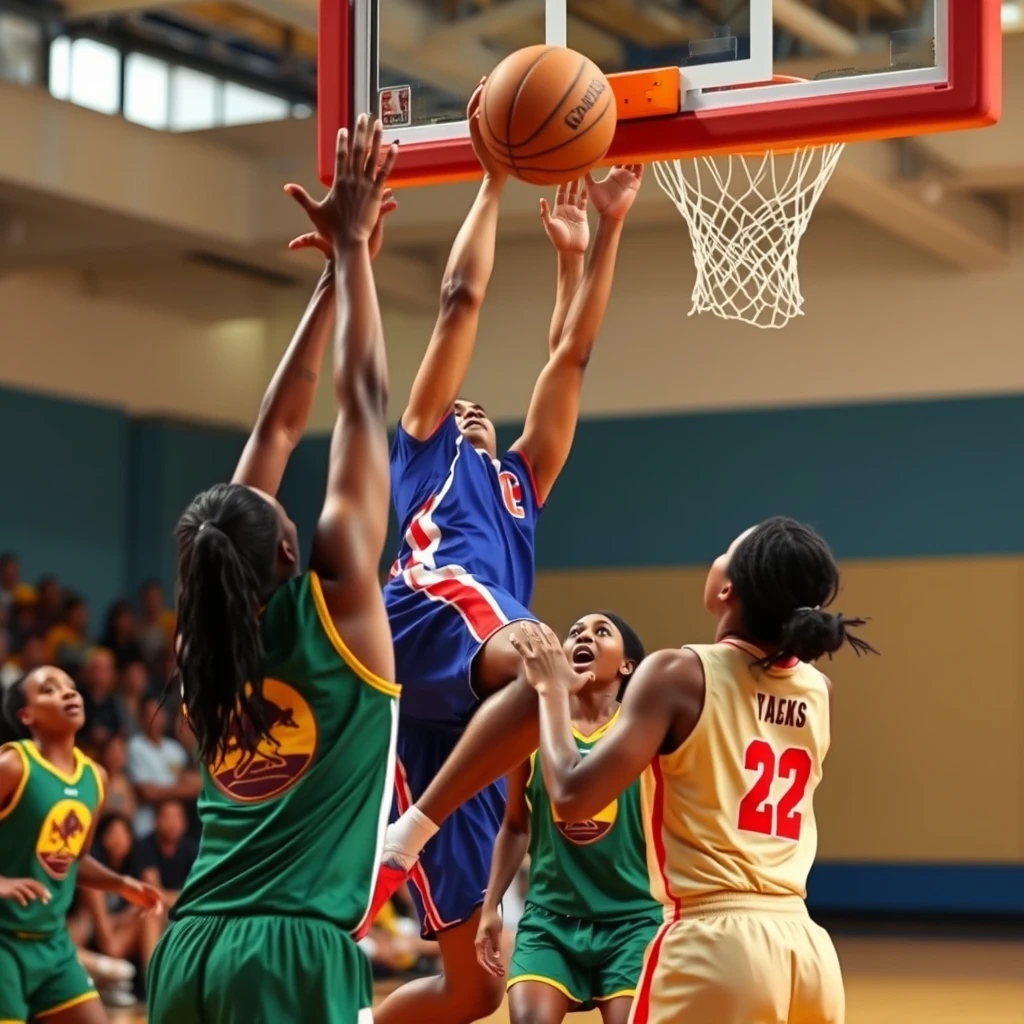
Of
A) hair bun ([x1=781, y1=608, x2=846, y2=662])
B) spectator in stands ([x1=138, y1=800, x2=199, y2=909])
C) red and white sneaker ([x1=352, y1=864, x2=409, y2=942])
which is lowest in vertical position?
spectator in stands ([x1=138, y1=800, x2=199, y2=909])

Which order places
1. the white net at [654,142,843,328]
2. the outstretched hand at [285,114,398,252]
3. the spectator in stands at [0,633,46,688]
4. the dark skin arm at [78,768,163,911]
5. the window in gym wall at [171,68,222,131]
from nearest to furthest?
the outstretched hand at [285,114,398,252]
the dark skin arm at [78,768,163,911]
the white net at [654,142,843,328]
the spectator in stands at [0,633,46,688]
the window in gym wall at [171,68,222,131]

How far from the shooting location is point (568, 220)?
488cm

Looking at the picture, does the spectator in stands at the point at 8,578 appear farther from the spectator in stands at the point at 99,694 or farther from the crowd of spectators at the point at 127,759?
the spectator in stands at the point at 99,694

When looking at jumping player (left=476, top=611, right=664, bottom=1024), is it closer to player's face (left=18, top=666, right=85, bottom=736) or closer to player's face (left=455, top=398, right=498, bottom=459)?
player's face (left=455, top=398, right=498, bottom=459)

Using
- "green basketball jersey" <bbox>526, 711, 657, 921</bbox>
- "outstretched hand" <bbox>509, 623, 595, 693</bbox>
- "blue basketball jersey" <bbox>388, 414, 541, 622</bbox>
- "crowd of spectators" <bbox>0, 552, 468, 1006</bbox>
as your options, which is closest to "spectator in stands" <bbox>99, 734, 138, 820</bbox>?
"crowd of spectators" <bbox>0, 552, 468, 1006</bbox>

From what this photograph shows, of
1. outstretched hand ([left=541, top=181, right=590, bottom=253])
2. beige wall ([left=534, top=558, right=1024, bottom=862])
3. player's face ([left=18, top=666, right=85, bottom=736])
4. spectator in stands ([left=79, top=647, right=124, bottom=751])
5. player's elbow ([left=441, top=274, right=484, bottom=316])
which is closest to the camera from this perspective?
player's elbow ([left=441, top=274, right=484, bottom=316])

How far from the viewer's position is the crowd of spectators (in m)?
9.07

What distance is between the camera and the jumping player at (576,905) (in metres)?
4.63

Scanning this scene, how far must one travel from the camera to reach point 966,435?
42.5 feet

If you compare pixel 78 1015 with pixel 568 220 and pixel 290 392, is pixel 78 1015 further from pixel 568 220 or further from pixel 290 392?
pixel 290 392

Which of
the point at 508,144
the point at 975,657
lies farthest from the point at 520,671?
the point at 975,657

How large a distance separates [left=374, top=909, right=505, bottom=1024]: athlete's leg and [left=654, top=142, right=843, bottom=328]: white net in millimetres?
1887

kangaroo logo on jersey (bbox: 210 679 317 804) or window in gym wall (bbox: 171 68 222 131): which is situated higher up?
window in gym wall (bbox: 171 68 222 131)

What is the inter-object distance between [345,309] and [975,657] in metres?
10.5
